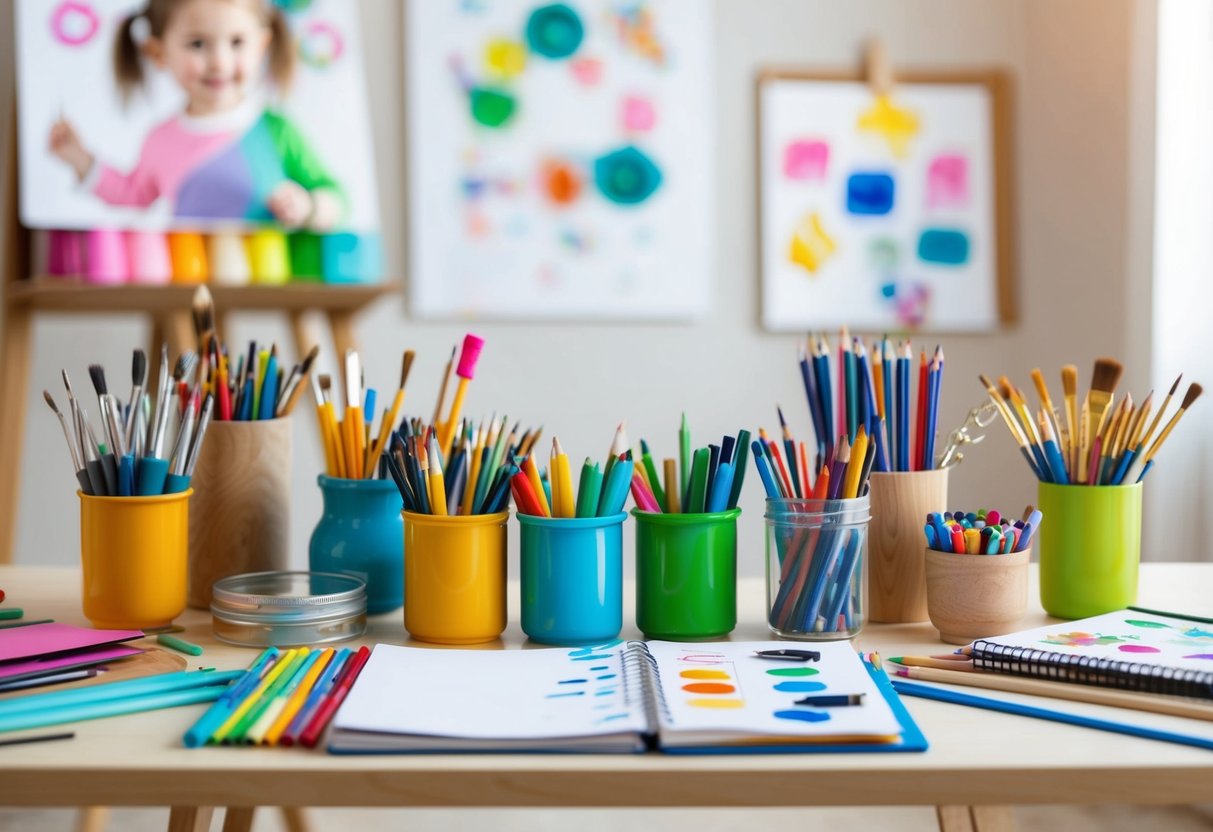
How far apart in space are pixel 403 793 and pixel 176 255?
5.64 ft

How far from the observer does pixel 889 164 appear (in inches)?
111

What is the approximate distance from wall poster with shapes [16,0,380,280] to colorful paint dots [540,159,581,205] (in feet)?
1.68

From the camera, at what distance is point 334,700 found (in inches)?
31.6

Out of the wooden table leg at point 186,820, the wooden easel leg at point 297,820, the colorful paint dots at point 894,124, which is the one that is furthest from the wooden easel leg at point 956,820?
the colorful paint dots at point 894,124

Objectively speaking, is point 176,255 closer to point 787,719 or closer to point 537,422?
point 537,422

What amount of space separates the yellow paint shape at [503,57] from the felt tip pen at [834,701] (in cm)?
218

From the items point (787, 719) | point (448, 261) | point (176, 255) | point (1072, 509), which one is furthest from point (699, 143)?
point (787, 719)

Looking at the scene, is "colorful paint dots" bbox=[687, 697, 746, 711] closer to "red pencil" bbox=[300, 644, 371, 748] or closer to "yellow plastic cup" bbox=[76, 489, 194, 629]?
"red pencil" bbox=[300, 644, 371, 748]

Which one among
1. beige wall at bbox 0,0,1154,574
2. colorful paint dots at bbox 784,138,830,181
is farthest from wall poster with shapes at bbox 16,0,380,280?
colorful paint dots at bbox 784,138,830,181

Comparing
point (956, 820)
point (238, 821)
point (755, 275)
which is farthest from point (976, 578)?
point (755, 275)

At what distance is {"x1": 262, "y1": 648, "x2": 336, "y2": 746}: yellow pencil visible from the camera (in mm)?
740

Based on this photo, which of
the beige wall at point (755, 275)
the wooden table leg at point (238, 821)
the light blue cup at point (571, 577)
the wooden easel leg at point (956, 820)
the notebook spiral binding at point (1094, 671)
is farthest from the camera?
the beige wall at point (755, 275)

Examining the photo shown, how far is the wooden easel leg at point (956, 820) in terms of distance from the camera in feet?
4.25

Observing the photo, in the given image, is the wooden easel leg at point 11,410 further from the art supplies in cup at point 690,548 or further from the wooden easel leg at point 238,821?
the art supplies in cup at point 690,548
